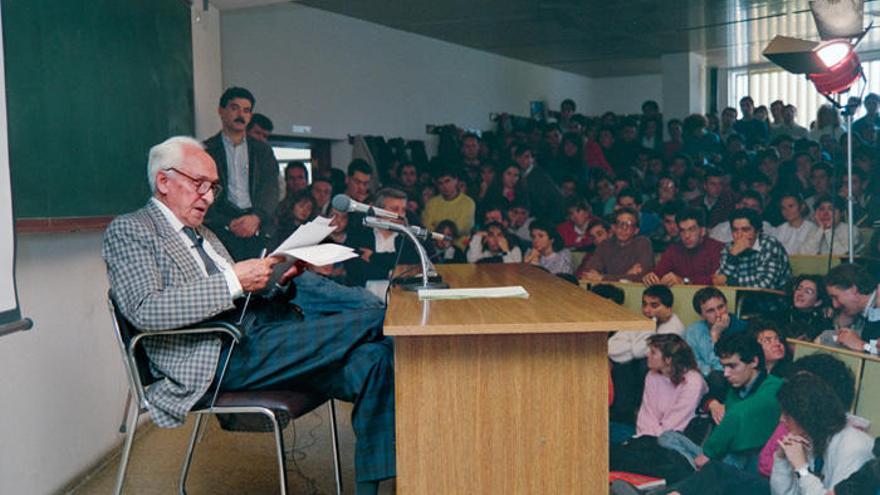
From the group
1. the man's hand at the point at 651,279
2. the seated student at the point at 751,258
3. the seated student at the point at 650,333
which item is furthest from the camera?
the man's hand at the point at 651,279

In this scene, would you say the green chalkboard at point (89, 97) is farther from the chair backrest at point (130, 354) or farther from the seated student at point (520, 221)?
the seated student at point (520, 221)

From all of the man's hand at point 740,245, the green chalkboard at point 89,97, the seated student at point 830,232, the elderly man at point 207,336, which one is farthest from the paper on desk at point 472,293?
the man's hand at point 740,245

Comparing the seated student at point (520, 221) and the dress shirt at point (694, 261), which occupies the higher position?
the seated student at point (520, 221)

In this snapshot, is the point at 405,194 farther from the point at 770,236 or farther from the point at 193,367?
the point at 193,367

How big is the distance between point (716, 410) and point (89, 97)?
241 centimetres

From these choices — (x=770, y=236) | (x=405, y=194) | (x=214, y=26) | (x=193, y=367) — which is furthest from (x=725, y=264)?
(x=214, y=26)

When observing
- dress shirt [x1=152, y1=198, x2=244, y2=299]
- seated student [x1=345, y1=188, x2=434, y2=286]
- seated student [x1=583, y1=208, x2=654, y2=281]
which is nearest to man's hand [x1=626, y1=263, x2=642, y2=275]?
seated student [x1=583, y1=208, x2=654, y2=281]

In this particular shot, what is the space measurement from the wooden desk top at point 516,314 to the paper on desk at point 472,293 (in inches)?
1.0

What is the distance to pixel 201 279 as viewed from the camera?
5.89 ft

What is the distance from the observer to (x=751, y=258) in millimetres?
3359

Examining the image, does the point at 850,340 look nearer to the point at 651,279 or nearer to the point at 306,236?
the point at 651,279

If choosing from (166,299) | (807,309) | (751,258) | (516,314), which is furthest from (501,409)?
(751,258)

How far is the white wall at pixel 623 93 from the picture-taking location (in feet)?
12.3

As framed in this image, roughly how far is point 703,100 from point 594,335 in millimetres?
2062
